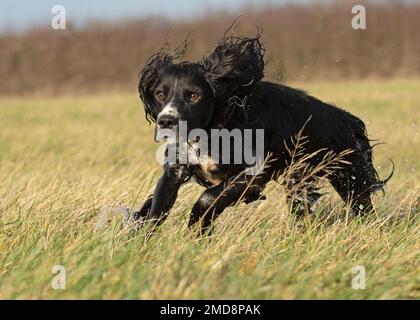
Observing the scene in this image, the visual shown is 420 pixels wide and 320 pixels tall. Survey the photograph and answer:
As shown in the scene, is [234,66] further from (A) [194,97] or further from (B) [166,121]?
(B) [166,121]

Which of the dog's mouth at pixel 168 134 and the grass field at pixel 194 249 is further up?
the dog's mouth at pixel 168 134

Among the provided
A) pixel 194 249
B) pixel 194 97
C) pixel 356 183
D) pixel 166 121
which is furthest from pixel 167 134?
pixel 356 183

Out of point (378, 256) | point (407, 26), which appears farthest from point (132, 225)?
point (407, 26)

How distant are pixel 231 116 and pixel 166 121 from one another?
543 mm

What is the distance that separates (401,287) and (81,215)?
7.23 ft

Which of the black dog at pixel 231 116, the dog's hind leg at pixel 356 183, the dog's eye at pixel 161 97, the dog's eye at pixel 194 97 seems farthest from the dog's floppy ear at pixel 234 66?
the dog's hind leg at pixel 356 183

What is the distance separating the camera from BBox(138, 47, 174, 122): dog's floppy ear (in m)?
5.32

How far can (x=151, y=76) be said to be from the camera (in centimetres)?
537

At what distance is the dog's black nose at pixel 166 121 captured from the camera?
466 cm

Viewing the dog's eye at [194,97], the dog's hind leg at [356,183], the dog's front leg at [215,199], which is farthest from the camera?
the dog's hind leg at [356,183]

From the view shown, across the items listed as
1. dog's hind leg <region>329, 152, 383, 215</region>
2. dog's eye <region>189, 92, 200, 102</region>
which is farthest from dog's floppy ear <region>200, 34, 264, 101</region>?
dog's hind leg <region>329, 152, 383, 215</region>

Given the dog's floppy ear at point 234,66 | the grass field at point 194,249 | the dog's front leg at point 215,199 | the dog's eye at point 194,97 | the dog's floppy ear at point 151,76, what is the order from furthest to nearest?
the dog's floppy ear at point 151,76
the dog's floppy ear at point 234,66
the dog's eye at point 194,97
the dog's front leg at point 215,199
the grass field at point 194,249

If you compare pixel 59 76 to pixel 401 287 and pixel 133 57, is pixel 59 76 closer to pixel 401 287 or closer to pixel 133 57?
pixel 133 57

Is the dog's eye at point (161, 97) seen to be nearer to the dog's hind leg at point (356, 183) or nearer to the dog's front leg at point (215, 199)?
the dog's front leg at point (215, 199)
